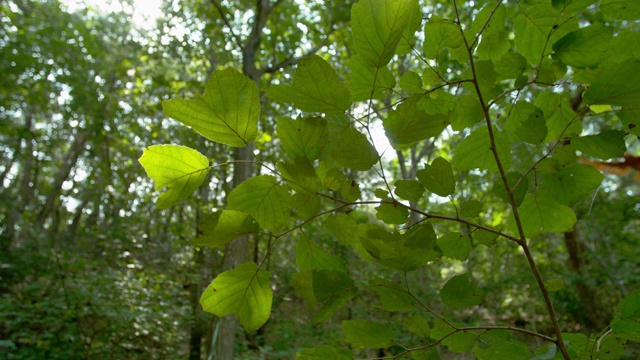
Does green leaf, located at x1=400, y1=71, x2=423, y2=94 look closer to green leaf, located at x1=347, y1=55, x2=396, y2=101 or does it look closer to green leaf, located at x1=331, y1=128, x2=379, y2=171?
green leaf, located at x1=347, y1=55, x2=396, y2=101

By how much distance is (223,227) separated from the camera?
1.37ft

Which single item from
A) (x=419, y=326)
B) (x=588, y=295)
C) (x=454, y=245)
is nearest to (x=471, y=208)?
(x=454, y=245)

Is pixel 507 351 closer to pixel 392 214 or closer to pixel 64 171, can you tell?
pixel 392 214

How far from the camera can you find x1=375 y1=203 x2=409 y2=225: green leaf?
17.9 inches

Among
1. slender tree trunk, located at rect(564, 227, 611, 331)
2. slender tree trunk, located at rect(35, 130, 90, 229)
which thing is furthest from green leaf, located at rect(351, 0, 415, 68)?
slender tree trunk, located at rect(35, 130, 90, 229)

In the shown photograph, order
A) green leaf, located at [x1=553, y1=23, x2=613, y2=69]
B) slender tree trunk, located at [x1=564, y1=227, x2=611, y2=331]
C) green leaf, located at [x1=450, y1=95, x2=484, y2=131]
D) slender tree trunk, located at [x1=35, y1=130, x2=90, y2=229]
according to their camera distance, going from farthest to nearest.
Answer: slender tree trunk, located at [x1=35, y1=130, x2=90, y2=229], slender tree trunk, located at [x1=564, y1=227, x2=611, y2=331], green leaf, located at [x1=450, y1=95, x2=484, y2=131], green leaf, located at [x1=553, y1=23, x2=613, y2=69]

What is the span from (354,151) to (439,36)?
0.23 metres

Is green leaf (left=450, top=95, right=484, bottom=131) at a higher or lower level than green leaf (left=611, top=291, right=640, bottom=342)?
higher

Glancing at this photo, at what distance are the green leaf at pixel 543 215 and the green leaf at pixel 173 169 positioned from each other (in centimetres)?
44

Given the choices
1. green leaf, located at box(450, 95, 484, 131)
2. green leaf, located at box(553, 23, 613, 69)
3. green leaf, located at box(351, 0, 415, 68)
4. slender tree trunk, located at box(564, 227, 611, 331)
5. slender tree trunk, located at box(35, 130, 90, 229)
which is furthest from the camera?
slender tree trunk, located at box(35, 130, 90, 229)

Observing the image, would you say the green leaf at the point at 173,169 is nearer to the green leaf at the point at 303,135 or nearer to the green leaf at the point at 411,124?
the green leaf at the point at 303,135

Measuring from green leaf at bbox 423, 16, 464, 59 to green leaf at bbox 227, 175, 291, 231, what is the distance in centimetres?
29

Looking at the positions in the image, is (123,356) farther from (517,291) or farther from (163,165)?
(517,291)

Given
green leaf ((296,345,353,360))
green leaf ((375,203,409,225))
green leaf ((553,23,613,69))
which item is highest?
green leaf ((553,23,613,69))
